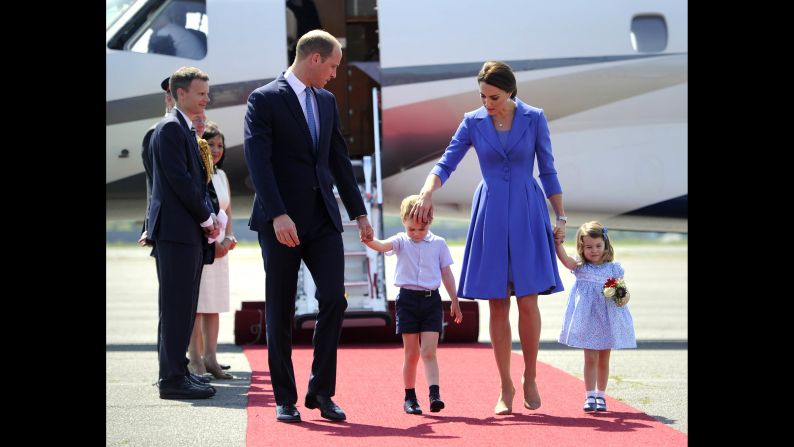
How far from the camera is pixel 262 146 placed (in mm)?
4762

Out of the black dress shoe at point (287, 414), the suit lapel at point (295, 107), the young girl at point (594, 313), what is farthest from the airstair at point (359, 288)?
the suit lapel at point (295, 107)

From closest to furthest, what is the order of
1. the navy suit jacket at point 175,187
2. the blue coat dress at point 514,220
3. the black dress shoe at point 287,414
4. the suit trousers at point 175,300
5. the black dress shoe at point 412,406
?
the black dress shoe at point 287,414
the black dress shoe at point 412,406
the blue coat dress at point 514,220
the navy suit jacket at point 175,187
the suit trousers at point 175,300

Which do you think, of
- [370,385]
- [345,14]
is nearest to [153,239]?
[370,385]

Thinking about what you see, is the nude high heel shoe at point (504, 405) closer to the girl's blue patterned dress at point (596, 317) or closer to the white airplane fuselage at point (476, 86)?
the girl's blue patterned dress at point (596, 317)

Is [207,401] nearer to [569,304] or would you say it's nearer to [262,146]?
[262,146]

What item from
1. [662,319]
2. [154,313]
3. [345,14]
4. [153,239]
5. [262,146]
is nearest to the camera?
[262,146]

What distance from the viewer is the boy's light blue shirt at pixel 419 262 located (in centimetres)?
530

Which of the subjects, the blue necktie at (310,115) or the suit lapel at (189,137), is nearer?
the blue necktie at (310,115)

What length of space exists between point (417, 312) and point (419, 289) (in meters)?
0.11

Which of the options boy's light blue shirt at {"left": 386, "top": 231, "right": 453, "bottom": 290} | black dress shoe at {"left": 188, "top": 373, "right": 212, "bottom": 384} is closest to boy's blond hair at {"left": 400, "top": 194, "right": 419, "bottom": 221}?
boy's light blue shirt at {"left": 386, "top": 231, "right": 453, "bottom": 290}

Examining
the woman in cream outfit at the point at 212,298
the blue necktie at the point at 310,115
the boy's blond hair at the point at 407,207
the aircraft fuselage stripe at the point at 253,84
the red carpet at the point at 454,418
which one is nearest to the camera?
the red carpet at the point at 454,418

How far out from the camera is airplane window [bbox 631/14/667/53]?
8.96m

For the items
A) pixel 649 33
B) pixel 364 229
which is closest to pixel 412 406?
pixel 364 229
